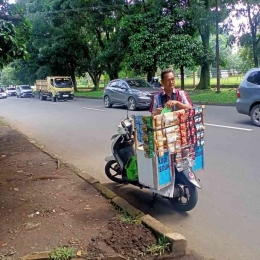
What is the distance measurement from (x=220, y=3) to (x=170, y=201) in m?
16.9

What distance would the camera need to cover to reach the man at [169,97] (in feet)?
13.3

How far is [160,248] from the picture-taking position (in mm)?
3096

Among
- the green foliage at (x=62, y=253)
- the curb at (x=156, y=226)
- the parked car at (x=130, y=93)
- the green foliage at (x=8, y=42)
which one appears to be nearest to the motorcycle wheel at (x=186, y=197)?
the curb at (x=156, y=226)

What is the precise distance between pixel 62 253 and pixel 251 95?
8.36 m

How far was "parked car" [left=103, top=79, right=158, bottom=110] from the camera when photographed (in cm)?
1566

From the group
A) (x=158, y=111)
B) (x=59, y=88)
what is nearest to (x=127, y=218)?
(x=158, y=111)

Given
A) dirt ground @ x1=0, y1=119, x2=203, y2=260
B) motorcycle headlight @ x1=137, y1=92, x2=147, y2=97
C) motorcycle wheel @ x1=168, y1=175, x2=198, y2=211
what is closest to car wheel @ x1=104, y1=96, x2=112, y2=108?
motorcycle headlight @ x1=137, y1=92, x2=147, y2=97

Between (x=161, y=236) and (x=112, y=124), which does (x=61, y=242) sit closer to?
(x=161, y=236)

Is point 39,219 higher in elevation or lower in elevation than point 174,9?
lower

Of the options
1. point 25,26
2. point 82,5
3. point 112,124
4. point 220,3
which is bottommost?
point 112,124

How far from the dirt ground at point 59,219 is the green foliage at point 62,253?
0.09m

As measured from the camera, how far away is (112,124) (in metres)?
11.7

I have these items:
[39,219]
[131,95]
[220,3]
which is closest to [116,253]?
[39,219]

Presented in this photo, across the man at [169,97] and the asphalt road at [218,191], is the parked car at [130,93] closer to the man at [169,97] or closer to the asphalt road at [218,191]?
the asphalt road at [218,191]
